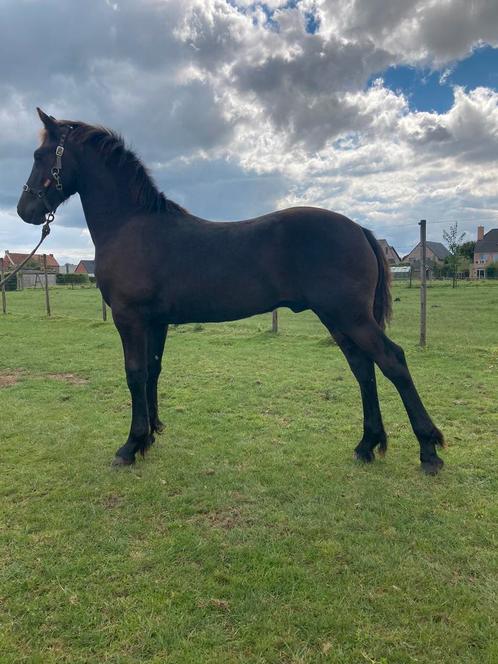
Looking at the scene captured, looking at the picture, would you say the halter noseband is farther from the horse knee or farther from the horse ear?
the horse knee

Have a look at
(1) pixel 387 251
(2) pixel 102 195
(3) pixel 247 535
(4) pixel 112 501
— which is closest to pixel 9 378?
(2) pixel 102 195

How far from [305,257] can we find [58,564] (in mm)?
2783

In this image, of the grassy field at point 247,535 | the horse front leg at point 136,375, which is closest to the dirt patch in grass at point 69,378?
the grassy field at point 247,535

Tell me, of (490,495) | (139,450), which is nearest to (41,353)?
(139,450)

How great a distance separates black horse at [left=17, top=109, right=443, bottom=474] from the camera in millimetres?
3641

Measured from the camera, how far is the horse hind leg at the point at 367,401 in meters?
4.01

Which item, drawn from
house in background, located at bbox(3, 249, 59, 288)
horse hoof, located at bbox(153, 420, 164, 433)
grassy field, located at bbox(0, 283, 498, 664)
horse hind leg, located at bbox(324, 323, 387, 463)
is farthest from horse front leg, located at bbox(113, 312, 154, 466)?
house in background, located at bbox(3, 249, 59, 288)

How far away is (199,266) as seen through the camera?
3.83 metres

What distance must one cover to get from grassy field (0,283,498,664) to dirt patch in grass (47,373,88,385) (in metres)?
1.02

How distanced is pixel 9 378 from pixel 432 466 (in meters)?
6.69

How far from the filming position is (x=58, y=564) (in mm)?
2518

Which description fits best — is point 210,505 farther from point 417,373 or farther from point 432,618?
point 417,373

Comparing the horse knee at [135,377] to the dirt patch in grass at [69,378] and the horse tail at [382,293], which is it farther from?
the dirt patch in grass at [69,378]

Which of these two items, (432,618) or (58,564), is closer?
(432,618)
